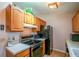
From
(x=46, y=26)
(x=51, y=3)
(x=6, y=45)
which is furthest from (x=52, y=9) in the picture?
(x=6, y=45)

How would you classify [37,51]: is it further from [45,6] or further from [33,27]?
[45,6]

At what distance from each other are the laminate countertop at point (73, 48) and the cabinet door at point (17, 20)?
53 centimetres

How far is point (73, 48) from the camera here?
110 centimetres

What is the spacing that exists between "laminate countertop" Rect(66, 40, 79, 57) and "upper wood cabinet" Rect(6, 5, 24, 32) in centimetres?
53

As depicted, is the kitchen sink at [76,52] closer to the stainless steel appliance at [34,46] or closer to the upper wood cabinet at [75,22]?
the upper wood cabinet at [75,22]

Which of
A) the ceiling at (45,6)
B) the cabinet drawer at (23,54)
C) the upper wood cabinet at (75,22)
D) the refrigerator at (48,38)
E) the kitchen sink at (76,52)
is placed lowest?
the cabinet drawer at (23,54)

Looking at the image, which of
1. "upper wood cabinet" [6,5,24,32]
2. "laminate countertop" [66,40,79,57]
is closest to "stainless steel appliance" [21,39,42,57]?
"upper wood cabinet" [6,5,24,32]

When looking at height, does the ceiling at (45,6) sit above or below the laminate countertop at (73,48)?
above

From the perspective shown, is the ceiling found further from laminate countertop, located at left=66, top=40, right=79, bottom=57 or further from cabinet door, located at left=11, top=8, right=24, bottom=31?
laminate countertop, located at left=66, top=40, right=79, bottom=57

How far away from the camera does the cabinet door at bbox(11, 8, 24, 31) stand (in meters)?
1.15

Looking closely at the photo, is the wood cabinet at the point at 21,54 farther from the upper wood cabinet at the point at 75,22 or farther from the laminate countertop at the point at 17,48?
the upper wood cabinet at the point at 75,22

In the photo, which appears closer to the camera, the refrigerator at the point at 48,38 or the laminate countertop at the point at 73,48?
the laminate countertop at the point at 73,48

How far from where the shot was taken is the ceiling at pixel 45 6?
1082mm

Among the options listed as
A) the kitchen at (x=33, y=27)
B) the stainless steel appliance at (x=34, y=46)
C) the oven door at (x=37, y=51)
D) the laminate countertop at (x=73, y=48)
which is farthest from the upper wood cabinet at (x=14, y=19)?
the laminate countertop at (x=73, y=48)
